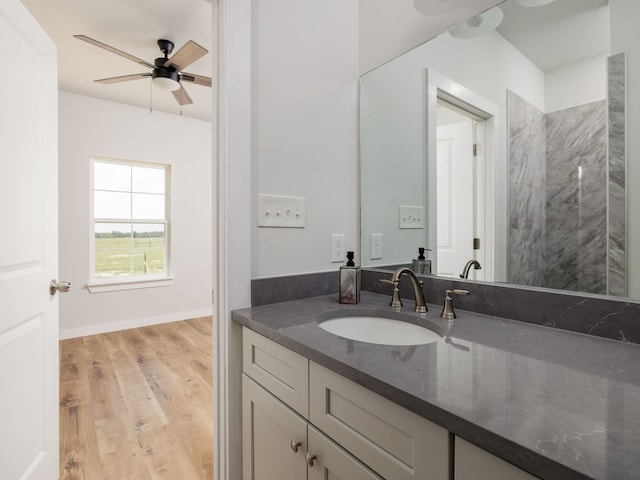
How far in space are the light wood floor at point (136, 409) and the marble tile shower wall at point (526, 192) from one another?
162 cm

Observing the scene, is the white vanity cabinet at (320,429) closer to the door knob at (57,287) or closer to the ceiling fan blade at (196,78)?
the door knob at (57,287)

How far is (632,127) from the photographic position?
2.77 feet

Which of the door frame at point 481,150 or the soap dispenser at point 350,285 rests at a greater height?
the door frame at point 481,150

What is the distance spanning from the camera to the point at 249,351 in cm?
111

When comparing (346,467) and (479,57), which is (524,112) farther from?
(346,467)

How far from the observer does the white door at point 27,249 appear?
3.68 ft

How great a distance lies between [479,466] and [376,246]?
1.12m

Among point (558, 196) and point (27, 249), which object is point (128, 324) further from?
point (558, 196)

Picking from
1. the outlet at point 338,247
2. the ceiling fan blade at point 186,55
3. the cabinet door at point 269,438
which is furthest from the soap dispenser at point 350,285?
the ceiling fan blade at point 186,55

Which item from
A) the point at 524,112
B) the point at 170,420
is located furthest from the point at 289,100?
the point at 170,420

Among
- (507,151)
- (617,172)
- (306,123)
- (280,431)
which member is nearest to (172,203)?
(306,123)

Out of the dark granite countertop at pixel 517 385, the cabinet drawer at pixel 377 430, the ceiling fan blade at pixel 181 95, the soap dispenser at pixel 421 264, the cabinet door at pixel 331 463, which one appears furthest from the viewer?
the ceiling fan blade at pixel 181 95

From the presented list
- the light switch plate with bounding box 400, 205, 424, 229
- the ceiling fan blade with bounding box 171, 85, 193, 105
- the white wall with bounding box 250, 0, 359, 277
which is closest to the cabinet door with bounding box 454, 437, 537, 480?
the white wall with bounding box 250, 0, 359, 277

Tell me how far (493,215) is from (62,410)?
104 inches
